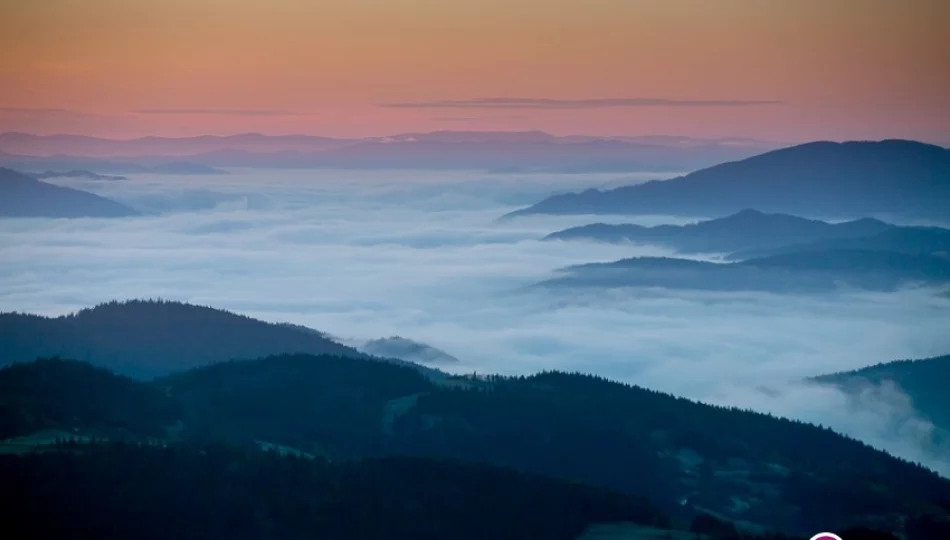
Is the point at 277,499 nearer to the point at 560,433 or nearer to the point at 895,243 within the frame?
the point at 560,433

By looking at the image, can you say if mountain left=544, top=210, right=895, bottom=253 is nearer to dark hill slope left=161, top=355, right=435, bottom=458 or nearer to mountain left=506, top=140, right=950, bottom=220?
mountain left=506, top=140, right=950, bottom=220

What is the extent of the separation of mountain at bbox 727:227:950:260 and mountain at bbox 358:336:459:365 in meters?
60.0

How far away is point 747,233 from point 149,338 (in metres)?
107

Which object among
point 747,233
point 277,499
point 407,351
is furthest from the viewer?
point 747,233

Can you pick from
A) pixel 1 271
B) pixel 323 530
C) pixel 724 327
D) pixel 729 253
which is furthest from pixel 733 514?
pixel 729 253

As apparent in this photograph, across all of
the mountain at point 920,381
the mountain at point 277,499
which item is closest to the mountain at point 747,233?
the mountain at point 920,381

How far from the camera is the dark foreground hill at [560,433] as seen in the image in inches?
1999

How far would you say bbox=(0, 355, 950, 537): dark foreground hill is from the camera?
167 ft

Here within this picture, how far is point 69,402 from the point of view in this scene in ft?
158

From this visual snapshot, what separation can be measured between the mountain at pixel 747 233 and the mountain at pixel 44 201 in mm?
72200

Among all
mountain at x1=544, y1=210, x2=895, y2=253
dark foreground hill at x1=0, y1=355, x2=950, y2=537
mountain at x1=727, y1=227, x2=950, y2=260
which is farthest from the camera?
mountain at x1=544, y1=210, x2=895, y2=253

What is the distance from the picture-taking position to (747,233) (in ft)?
545

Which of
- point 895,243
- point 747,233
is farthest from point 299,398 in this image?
point 747,233

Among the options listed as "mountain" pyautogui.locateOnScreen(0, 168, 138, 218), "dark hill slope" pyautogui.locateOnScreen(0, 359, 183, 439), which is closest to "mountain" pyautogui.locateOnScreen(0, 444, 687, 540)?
"dark hill slope" pyautogui.locateOnScreen(0, 359, 183, 439)
